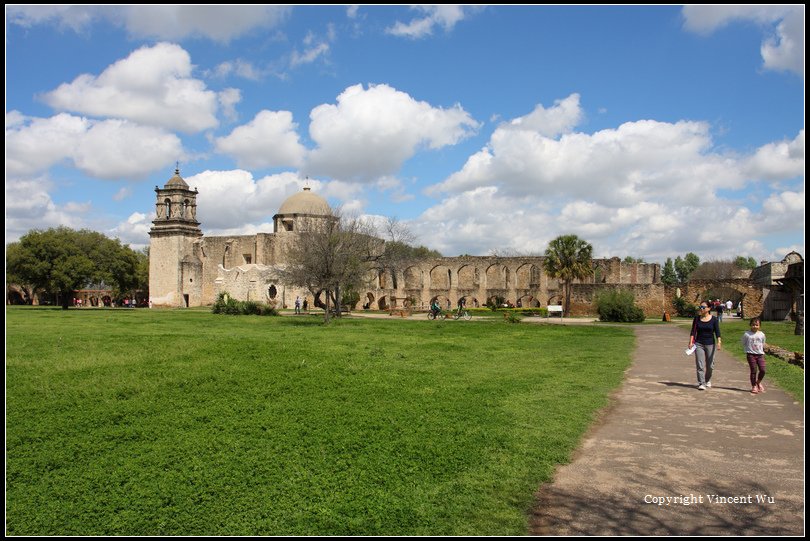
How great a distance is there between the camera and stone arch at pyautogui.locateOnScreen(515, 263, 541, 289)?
45.8 m

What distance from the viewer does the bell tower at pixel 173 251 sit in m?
48.6

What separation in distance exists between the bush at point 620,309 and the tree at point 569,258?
4673 mm

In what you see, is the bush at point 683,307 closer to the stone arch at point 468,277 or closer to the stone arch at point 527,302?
the stone arch at point 527,302

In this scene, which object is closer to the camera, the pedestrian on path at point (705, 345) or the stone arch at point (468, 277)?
the pedestrian on path at point (705, 345)

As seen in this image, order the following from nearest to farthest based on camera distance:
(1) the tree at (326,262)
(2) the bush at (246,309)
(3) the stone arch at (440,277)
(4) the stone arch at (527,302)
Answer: (1) the tree at (326,262), (2) the bush at (246,309), (4) the stone arch at (527,302), (3) the stone arch at (440,277)

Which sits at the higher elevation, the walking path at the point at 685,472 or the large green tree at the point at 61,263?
the large green tree at the point at 61,263

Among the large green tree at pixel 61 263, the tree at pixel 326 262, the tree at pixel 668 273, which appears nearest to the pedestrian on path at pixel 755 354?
the tree at pixel 326 262

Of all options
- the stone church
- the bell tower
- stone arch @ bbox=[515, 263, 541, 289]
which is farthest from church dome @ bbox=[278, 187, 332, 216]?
stone arch @ bbox=[515, 263, 541, 289]

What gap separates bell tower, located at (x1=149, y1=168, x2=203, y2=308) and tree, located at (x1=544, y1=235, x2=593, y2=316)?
95.3ft

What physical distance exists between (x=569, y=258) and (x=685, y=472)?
101ft

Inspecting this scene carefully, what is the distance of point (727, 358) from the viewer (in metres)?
12.5


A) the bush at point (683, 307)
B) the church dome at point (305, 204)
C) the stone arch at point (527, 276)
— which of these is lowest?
the bush at point (683, 307)

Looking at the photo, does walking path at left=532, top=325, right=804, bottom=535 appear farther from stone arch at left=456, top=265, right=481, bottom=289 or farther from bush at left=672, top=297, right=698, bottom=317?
stone arch at left=456, top=265, right=481, bottom=289

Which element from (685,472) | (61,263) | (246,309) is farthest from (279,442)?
(61,263)
